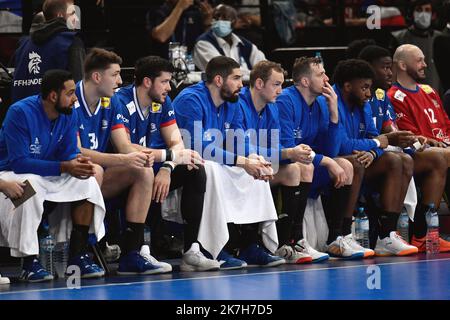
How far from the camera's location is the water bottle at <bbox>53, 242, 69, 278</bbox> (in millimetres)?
7160

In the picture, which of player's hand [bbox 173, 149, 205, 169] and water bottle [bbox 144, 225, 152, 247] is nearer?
player's hand [bbox 173, 149, 205, 169]

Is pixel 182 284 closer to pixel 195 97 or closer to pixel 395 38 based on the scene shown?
pixel 195 97

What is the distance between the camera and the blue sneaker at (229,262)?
292 inches

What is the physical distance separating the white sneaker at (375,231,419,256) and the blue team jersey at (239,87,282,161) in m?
1.15

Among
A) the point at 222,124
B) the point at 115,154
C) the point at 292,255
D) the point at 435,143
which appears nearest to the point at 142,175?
the point at 115,154

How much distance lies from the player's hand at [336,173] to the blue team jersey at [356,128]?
0.37 m

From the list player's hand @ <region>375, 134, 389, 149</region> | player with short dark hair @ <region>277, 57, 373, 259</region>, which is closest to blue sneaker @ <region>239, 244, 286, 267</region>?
player with short dark hair @ <region>277, 57, 373, 259</region>

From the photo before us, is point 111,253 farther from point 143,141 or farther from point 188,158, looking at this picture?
point 188,158

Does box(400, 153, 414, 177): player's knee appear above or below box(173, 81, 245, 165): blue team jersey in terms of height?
below

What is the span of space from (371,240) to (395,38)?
9.93 ft

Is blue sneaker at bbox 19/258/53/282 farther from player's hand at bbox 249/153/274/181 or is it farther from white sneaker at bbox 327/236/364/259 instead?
white sneaker at bbox 327/236/364/259
